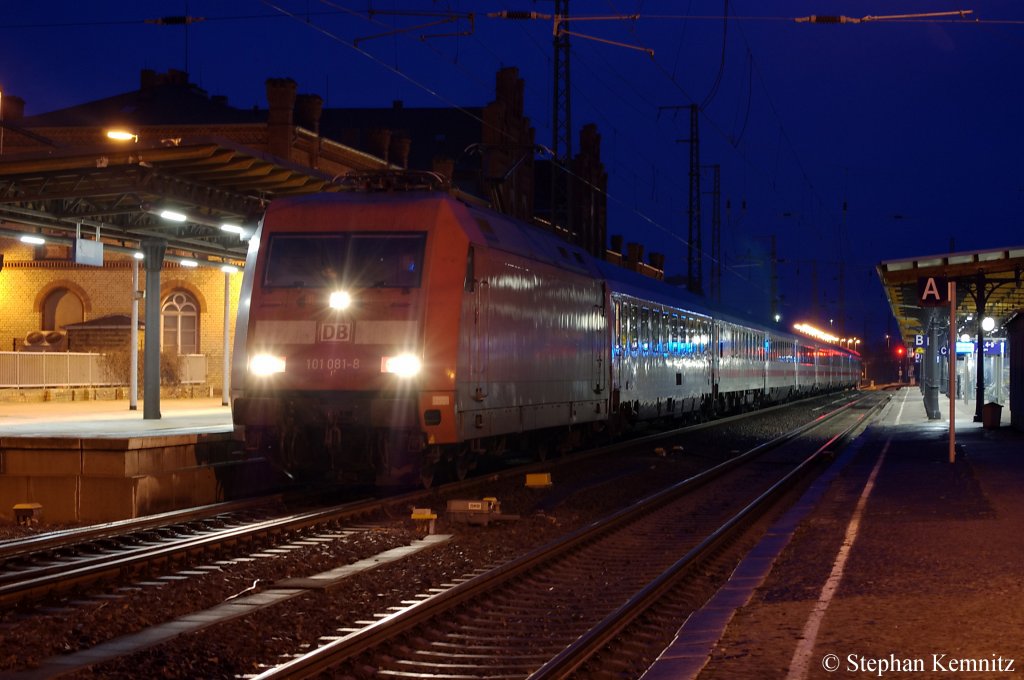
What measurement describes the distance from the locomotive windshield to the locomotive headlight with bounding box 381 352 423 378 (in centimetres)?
87

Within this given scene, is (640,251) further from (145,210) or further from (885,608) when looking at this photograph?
(885,608)

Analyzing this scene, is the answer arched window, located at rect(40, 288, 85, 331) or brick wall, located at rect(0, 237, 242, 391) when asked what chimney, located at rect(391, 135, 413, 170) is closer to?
brick wall, located at rect(0, 237, 242, 391)

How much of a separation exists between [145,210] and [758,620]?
13434mm

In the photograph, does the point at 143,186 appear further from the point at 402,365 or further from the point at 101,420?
the point at 101,420

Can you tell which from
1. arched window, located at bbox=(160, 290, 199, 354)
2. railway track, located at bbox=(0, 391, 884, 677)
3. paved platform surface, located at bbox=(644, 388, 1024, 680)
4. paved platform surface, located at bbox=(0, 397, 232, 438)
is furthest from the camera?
arched window, located at bbox=(160, 290, 199, 354)

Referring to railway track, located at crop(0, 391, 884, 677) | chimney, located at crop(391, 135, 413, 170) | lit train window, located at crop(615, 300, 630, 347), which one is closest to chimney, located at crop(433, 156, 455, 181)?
chimney, located at crop(391, 135, 413, 170)

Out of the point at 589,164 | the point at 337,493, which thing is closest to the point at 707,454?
the point at 337,493

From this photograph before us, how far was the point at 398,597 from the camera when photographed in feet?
30.1

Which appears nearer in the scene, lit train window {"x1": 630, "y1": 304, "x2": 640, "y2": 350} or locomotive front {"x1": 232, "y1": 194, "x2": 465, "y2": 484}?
locomotive front {"x1": 232, "y1": 194, "x2": 465, "y2": 484}

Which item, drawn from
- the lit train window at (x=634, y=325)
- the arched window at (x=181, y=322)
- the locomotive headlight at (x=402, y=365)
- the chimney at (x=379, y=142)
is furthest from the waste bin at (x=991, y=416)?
the chimney at (x=379, y=142)

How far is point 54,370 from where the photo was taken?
31.4 meters

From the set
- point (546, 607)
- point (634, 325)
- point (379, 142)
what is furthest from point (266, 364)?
point (379, 142)

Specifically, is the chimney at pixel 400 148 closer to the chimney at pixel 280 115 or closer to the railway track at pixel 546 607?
the chimney at pixel 280 115

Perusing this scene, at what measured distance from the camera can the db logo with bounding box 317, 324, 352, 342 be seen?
14.6m
